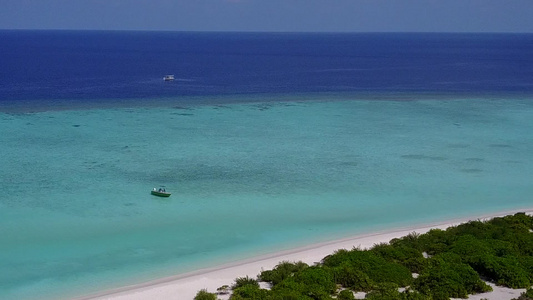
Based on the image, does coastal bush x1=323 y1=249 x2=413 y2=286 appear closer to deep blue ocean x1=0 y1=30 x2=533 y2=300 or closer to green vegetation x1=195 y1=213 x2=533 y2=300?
green vegetation x1=195 y1=213 x2=533 y2=300

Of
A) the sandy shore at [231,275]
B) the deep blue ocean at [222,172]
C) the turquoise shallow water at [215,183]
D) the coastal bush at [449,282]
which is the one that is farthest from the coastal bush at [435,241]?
the turquoise shallow water at [215,183]

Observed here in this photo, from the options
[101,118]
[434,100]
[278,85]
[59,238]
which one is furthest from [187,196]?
[278,85]

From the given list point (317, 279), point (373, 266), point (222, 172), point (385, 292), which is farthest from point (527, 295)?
point (222, 172)

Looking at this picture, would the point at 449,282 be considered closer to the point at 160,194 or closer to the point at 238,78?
the point at 160,194

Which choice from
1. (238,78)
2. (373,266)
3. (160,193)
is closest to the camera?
(373,266)

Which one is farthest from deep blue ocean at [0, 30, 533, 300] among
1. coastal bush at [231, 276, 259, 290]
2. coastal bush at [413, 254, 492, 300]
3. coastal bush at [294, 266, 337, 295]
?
coastal bush at [413, 254, 492, 300]

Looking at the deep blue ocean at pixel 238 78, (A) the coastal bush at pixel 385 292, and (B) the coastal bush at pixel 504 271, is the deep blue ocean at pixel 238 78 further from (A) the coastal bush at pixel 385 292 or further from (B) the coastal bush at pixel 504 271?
(B) the coastal bush at pixel 504 271
